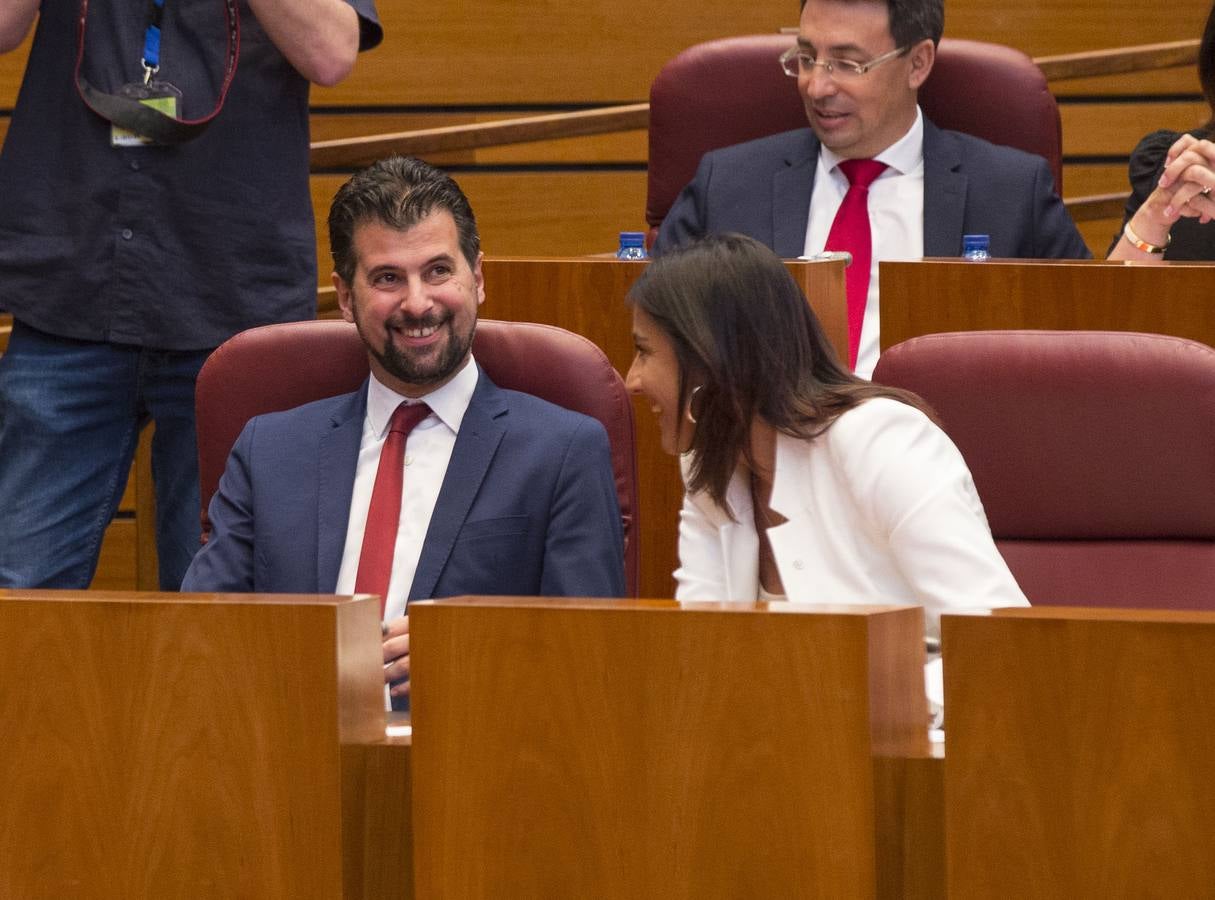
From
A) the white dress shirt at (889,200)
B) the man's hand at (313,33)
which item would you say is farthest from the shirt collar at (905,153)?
the man's hand at (313,33)

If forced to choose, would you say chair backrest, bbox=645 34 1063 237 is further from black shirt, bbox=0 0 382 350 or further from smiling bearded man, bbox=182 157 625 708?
smiling bearded man, bbox=182 157 625 708

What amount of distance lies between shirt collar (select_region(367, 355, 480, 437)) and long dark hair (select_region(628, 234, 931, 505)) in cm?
23

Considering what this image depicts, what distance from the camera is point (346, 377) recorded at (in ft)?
5.81

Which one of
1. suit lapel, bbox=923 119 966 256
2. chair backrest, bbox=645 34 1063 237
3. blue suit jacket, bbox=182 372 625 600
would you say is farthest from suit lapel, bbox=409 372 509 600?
chair backrest, bbox=645 34 1063 237

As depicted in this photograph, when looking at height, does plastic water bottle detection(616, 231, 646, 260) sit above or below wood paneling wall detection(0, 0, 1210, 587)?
below

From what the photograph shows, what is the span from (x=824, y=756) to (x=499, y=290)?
1.14 metres

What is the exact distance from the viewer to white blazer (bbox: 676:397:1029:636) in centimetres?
140

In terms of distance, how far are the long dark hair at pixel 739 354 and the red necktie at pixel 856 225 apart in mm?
704

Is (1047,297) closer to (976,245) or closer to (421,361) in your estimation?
(976,245)

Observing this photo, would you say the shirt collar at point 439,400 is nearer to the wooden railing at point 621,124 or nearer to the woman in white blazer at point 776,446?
the woman in white blazer at point 776,446

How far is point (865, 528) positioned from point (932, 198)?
910 mm

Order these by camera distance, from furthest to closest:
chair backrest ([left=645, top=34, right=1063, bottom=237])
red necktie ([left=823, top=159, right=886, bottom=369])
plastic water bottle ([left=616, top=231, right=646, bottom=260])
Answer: chair backrest ([left=645, top=34, right=1063, bottom=237]) → red necktie ([left=823, top=159, right=886, bottom=369]) → plastic water bottle ([left=616, top=231, right=646, bottom=260])

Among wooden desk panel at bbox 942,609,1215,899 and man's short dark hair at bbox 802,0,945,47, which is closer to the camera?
wooden desk panel at bbox 942,609,1215,899

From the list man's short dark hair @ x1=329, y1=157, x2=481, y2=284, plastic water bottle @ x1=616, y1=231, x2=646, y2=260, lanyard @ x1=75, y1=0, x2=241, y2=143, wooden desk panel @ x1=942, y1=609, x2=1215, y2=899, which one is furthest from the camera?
plastic water bottle @ x1=616, y1=231, x2=646, y2=260
